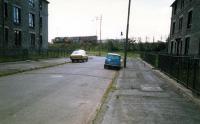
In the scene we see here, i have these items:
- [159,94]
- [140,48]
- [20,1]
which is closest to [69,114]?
[159,94]

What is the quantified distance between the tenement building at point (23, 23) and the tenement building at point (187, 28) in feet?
70.0

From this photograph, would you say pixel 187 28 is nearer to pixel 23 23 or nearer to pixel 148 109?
pixel 23 23

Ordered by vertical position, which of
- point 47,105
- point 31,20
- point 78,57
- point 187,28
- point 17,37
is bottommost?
point 47,105

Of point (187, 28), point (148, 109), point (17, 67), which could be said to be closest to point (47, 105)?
point (148, 109)

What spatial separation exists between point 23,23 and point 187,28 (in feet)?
79.6

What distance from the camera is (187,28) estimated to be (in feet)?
96.5

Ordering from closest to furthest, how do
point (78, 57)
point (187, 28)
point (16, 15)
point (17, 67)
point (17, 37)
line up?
point (17, 67), point (187, 28), point (78, 57), point (16, 15), point (17, 37)

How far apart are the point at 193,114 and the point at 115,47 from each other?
75.5m

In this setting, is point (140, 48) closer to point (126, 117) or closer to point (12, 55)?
point (12, 55)

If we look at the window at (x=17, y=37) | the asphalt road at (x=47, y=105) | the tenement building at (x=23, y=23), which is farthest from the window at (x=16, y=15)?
the asphalt road at (x=47, y=105)

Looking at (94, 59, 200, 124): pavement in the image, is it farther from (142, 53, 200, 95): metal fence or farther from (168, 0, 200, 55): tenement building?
(168, 0, 200, 55): tenement building

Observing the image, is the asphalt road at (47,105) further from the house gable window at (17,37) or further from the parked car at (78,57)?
the house gable window at (17,37)

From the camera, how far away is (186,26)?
29.8 m

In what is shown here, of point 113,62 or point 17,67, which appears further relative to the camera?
point 113,62
